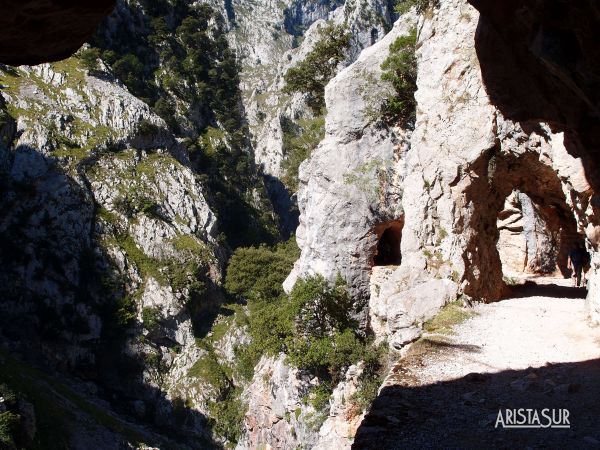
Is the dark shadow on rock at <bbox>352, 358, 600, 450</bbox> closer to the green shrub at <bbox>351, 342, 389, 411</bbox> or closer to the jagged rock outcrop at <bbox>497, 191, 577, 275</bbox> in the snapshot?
the green shrub at <bbox>351, 342, 389, 411</bbox>

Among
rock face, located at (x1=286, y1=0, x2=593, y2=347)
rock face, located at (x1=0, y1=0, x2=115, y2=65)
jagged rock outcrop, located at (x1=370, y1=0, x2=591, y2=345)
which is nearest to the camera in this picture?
rock face, located at (x1=0, y1=0, x2=115, y2=65)

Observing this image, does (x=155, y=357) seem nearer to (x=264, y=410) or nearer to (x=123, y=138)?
(x=264, y=410)

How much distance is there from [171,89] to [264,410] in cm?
4388

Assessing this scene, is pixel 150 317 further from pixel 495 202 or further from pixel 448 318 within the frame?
pixel 448 318

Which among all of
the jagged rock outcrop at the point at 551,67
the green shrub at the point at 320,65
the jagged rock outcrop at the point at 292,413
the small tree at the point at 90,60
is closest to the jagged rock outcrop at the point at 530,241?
the jagged rock outcrop at the point at 292,413

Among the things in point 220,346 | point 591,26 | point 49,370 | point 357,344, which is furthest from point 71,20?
point 220,346

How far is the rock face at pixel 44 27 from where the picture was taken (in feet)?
19.7

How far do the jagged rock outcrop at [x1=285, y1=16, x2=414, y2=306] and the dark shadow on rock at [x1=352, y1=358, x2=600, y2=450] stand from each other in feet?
47.9

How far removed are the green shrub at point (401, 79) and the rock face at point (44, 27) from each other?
61.5 feet

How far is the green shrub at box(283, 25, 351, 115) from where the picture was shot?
33.8 metres

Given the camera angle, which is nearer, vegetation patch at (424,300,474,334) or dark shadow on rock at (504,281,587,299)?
vegetation patch at (424,300,474,334)

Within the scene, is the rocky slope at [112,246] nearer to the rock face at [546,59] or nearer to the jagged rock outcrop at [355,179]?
the jagged rock outcrop at [355,179]

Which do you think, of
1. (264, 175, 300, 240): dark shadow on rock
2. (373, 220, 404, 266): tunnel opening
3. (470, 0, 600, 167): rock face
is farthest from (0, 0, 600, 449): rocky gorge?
(264, 175, 300, 240): dark shadow on rock

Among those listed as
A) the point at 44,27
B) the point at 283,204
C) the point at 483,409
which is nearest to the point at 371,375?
the point at 483,409
